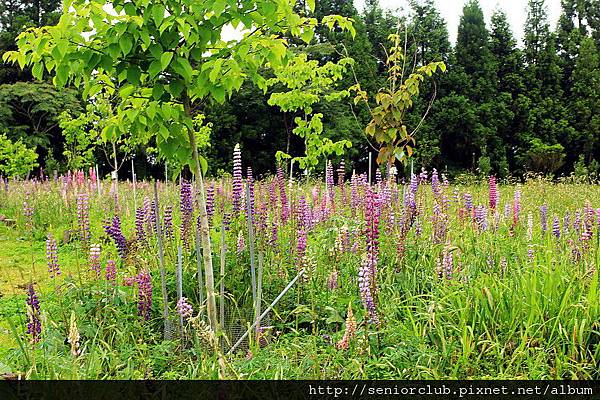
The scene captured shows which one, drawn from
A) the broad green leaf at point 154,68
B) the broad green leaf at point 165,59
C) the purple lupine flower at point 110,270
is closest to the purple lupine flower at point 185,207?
the purple lupine flower at point 110,270

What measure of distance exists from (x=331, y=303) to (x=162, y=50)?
1.94 m

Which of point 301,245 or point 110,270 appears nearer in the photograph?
point 110,270

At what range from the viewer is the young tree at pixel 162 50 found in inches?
119

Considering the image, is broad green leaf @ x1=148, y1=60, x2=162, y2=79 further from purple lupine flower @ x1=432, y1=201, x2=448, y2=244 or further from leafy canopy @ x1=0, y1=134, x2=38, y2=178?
leafy canopy @ x1=0, y1=134, x2=38, y2=178

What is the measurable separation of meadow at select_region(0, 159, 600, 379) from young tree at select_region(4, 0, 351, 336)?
496 millimetres

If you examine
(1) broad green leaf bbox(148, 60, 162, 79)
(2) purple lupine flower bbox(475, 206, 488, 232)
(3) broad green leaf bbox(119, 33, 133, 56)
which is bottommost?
(2) purple lupine flower bbox(475, 206, 488, 232)

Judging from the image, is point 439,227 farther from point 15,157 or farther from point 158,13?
point 15,157

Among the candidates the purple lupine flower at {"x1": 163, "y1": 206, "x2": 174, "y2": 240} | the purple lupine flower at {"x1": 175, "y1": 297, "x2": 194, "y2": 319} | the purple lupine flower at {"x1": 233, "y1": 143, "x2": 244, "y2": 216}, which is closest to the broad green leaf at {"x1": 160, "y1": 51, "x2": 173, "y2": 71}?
the purple lupine flower at {"x1": 233, "y1": 143, "x2": 244, "y2": 216}

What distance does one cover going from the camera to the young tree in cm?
302

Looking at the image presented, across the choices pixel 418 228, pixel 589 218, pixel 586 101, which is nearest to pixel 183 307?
pixel 418 228

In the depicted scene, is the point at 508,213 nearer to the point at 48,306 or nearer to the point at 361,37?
the point at 48,306

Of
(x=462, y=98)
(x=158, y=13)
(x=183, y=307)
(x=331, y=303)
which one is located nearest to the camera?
(x=158, y=13)

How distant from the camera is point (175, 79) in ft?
11.0

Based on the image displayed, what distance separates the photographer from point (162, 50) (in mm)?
3186
